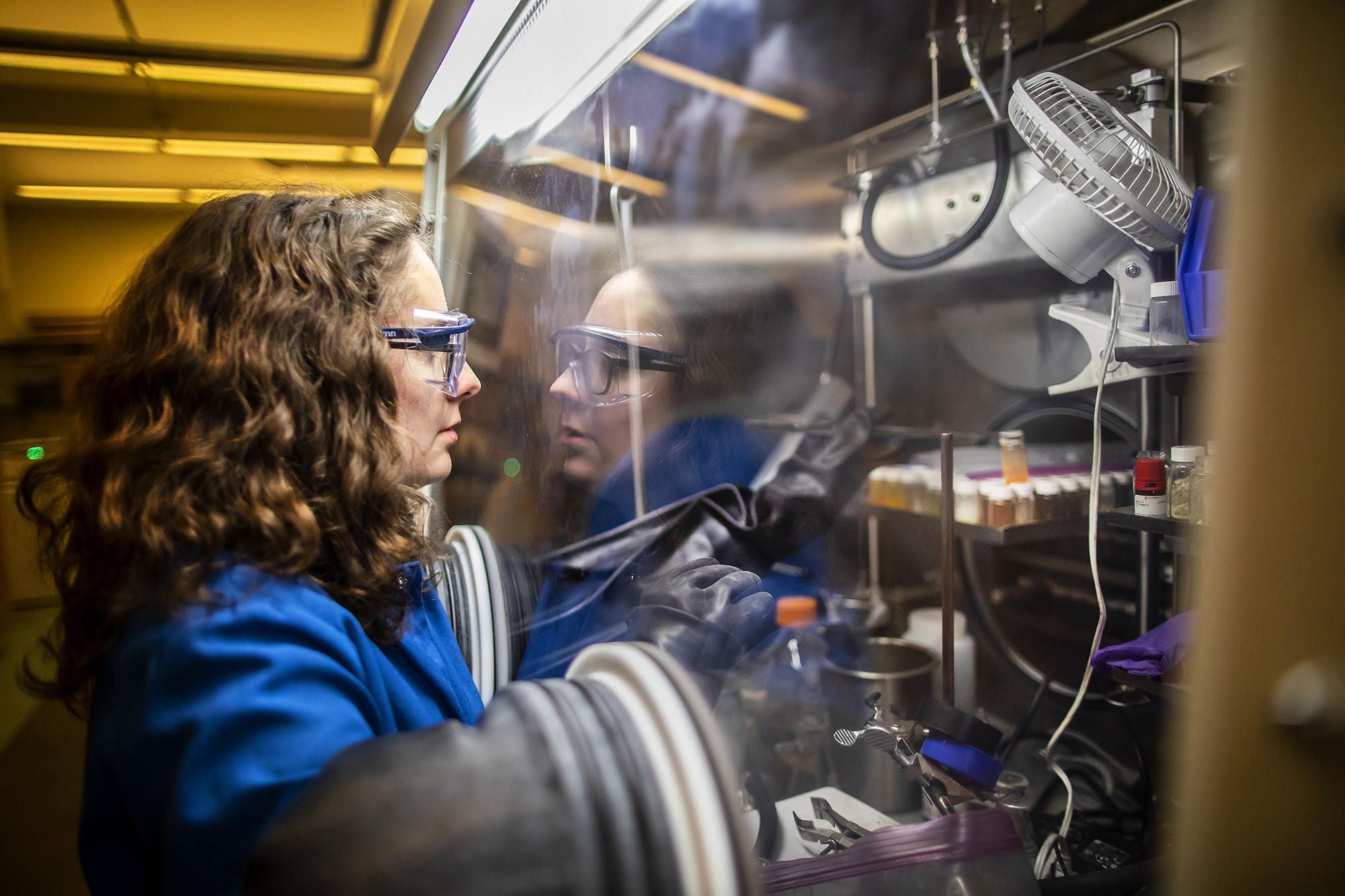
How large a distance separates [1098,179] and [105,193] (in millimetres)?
1408

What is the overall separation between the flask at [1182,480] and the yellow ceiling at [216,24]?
143 centimetres

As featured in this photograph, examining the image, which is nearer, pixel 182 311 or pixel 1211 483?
pixel 1211 483

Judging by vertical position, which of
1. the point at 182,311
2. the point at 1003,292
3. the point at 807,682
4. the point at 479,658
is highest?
the point at 1003,292

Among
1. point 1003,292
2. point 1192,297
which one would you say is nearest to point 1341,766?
point 1192,297

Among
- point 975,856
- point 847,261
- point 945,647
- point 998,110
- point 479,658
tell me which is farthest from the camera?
point 847,261

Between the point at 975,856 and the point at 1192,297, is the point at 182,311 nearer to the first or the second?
the point at 975,856

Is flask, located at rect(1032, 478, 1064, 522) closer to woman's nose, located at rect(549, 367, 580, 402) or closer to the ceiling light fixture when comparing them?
woman's nose, located at rect(549, 367, 580, 402)

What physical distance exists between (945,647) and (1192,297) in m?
0.66

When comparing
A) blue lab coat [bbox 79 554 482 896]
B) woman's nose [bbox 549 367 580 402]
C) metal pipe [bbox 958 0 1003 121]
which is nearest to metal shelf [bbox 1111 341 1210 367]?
metal pipe [bbox 958 0 1003 121]

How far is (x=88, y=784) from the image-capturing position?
0.63 meters

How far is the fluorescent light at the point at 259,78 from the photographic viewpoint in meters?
1.03

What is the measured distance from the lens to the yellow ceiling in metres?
0.92

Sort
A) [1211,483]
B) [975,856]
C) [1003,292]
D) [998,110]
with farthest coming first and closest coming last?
[1003,292], [998,110], [975,856], [1211,483]

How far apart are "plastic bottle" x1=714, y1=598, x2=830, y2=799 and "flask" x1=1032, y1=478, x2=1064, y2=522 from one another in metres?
0.43
